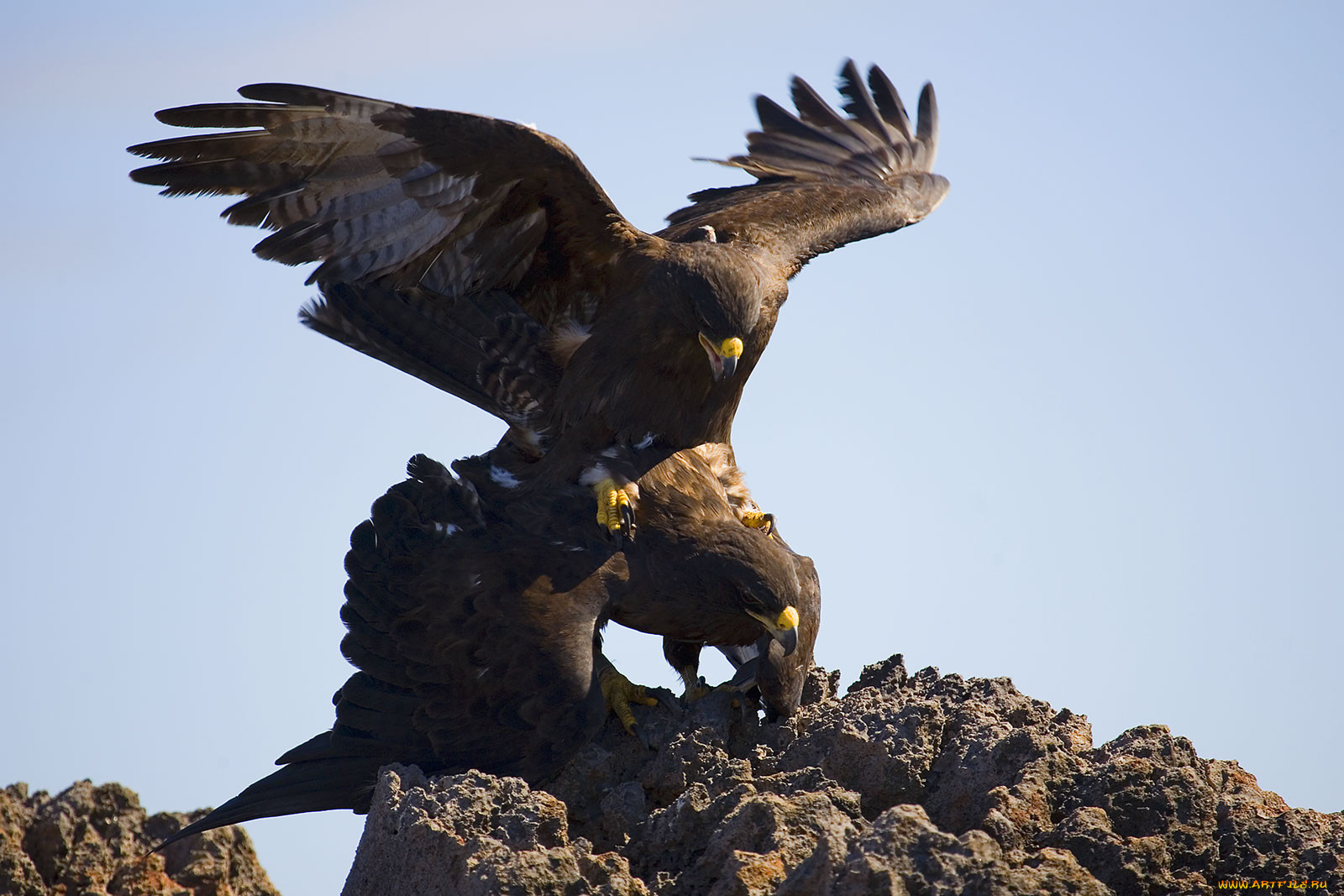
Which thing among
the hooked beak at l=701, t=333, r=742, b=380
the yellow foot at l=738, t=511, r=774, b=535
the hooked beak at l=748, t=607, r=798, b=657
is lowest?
the hooked beak at l=748, t=607, r=798, b=657

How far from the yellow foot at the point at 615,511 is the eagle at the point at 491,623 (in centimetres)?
10

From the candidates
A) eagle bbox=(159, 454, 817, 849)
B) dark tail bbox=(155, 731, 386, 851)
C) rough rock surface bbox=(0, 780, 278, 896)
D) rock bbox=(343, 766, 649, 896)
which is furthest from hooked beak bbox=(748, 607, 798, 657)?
rough rock surface bbox=(0, 780, 278, 896)

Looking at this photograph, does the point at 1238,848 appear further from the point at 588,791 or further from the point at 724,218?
the point at 724,218

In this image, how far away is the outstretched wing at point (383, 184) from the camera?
7.00 metres

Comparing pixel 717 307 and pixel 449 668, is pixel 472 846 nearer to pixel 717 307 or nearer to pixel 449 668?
pixel 449 668

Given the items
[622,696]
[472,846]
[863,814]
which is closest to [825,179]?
[622,696]

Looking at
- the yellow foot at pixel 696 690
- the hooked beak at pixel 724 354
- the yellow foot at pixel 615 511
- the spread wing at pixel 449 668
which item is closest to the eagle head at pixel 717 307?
the hooked beak at pixel 724 354

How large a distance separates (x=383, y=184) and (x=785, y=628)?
3155 millimetres

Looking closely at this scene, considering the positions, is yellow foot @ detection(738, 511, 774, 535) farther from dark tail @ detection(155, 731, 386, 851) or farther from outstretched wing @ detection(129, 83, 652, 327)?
dark tail @ detection(155, 731, 386, 851)

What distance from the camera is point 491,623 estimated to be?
675 centimetres

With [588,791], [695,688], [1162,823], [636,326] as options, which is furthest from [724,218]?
[1162,823]

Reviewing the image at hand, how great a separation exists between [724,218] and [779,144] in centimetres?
228

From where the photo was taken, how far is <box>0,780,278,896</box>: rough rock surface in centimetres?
786

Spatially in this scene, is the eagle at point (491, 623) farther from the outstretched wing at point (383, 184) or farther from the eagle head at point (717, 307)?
the outstretched wing at point (383, 184)
